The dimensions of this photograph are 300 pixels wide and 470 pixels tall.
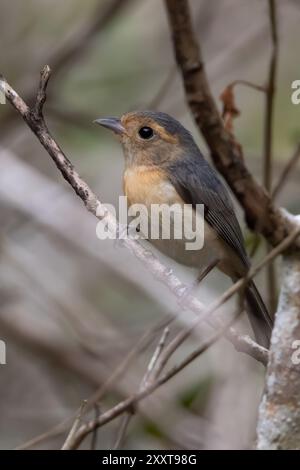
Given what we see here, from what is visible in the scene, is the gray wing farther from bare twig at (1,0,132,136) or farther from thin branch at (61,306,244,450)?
thin branch at (61,306,244,450)

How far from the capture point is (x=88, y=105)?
5.80 metres

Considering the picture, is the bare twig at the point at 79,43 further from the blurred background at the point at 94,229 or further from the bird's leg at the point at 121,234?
the bird's leg at the point at 121,234

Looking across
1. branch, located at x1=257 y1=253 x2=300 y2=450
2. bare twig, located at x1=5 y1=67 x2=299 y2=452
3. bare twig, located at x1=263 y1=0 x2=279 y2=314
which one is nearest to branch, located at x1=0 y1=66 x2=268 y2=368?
bare twig, located at x1=5 y1=67 x2=299 y2=452

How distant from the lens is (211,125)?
1925mm

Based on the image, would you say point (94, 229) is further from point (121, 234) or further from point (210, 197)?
point (121, 234)

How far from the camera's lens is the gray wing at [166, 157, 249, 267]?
3.98 m

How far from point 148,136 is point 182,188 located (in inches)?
15.3

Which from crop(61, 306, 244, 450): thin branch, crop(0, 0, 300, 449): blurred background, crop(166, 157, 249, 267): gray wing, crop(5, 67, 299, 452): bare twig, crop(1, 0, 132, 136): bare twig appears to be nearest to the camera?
crop(61, 306, 244, 450): thin branch

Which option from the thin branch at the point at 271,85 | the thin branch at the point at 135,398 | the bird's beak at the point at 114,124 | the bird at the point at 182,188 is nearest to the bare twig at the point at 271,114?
the thin branch at the point at 271,85

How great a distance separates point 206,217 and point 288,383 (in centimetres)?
192

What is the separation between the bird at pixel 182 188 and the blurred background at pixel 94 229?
0.16 metres

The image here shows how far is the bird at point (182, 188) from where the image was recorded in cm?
392

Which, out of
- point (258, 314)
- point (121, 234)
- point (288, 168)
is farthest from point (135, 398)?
point (258, 314)
